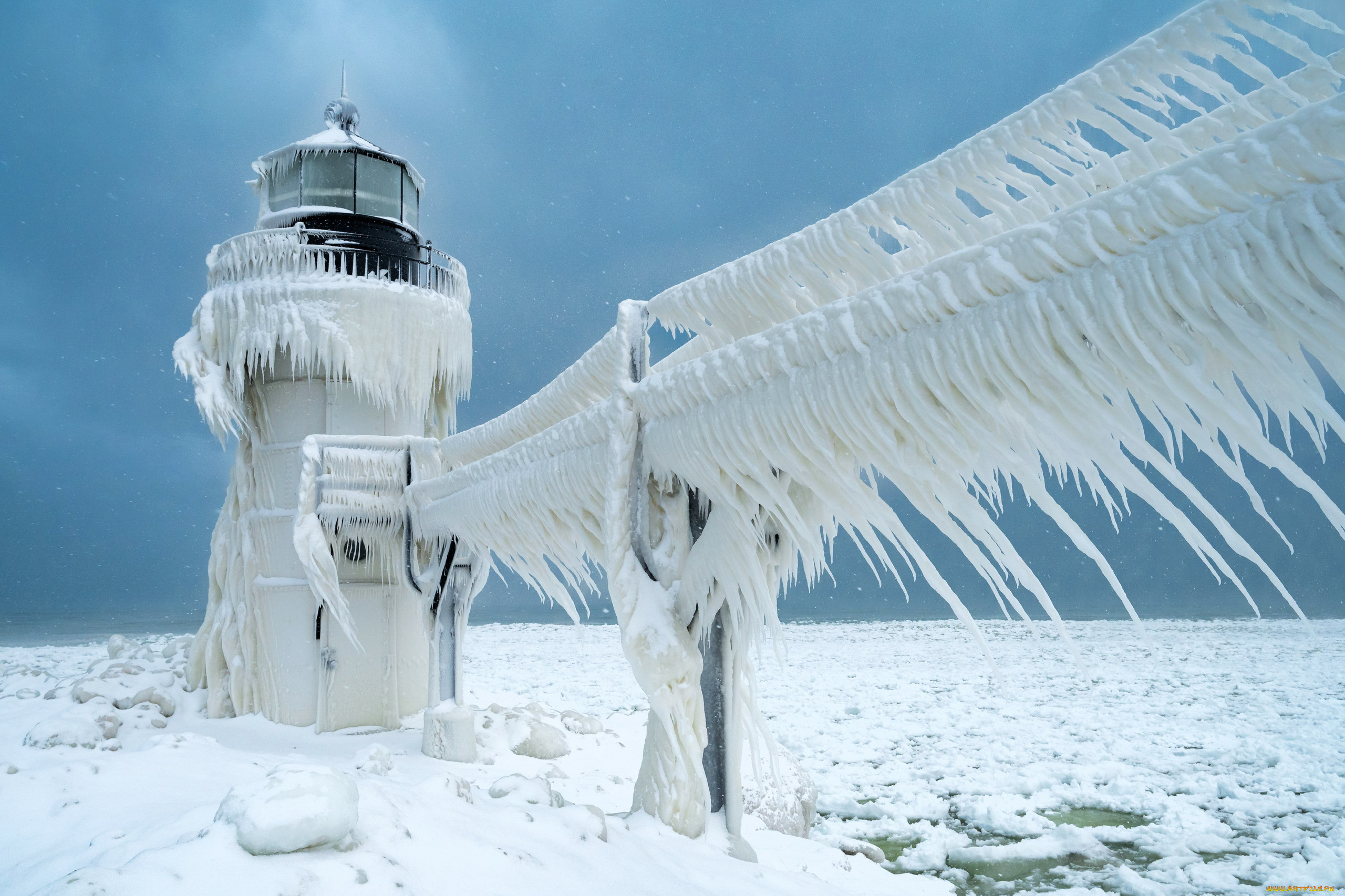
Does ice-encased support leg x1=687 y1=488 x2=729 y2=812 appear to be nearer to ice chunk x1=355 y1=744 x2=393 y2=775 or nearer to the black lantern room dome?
ice chunk x1=355 y1=744 x2=393 y2=775

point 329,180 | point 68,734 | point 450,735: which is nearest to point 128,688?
point 68,734

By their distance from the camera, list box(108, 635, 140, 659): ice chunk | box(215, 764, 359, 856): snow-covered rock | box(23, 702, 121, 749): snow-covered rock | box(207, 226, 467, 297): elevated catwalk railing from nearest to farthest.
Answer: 1. box(215, 764, 359, 856): snow-covered rock
2. box(23, 702, 121, 749): snow-covered rock
3. box(207, 226, 467, 297): elevated catwalk railing
4. box(108, 635, 140, 659): ice chunk

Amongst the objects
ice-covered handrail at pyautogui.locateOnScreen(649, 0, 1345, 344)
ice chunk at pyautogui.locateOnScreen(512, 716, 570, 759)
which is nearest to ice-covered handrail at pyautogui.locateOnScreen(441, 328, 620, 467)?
ice-covered handrail at pyautogui.locateOnScreen(649, 0, 1345, 344)

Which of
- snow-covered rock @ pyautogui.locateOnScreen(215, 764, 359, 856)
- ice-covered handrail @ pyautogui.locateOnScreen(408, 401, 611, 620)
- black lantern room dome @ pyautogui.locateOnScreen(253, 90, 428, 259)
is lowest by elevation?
snow-covered rock @ pyautogui.locateOnScreen(215, 764, 359, 856)

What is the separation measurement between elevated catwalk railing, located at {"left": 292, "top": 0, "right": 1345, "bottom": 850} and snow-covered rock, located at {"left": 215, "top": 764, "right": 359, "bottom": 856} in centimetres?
125

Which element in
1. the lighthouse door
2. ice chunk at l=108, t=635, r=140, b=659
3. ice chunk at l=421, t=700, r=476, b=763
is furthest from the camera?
ice chunk at l=108, t=635, r=140, b=659

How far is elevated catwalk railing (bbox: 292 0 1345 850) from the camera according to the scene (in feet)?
4.52

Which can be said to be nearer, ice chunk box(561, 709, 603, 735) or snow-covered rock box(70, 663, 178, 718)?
snow-covered rock box(70, 663, 178, 718)

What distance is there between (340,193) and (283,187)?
779mm

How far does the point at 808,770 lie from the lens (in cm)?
680

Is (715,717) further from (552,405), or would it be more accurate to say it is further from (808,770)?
(808,770)

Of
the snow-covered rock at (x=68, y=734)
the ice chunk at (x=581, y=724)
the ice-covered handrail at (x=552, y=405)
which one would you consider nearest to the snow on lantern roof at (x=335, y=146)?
the ice-covered handrail at (x=552, y=405)

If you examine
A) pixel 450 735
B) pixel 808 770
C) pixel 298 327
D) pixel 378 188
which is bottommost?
pixel 808 770

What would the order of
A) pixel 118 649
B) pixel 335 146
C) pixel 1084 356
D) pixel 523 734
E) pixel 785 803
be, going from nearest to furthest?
pixel 1084 356
pixel 785 803
pixel 523 734
pixel 335 146
pixel 118 649
